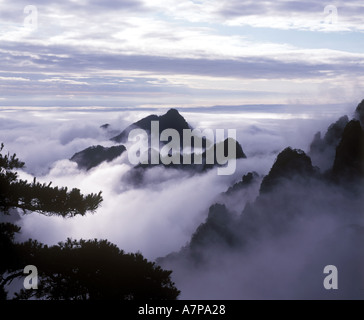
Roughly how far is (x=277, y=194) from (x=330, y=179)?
88.0 feet

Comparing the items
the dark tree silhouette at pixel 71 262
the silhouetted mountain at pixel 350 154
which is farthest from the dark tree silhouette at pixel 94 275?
the silhouetted mountain at pixel 350 154

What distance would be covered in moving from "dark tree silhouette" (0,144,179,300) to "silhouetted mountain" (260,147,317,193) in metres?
157

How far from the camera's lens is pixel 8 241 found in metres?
16.3

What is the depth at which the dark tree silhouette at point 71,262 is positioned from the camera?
55.5ft

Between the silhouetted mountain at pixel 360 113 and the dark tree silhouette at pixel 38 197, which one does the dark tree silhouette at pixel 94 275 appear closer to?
the dark tree silhouette at pixel 38 197

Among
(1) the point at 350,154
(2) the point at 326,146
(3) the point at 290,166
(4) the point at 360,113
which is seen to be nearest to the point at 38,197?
(1) the point at 350,154

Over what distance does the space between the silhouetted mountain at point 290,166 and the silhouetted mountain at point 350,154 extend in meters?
11.7

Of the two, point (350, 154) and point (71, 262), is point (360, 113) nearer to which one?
point (350, 154)

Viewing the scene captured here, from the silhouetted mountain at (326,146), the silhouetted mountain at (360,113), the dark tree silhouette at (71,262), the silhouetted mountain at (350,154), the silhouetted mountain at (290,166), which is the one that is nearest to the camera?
the dark tree silhouette at (71,262)

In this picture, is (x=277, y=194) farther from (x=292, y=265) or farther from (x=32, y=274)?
(x=32, y=274)

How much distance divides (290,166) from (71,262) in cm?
16673

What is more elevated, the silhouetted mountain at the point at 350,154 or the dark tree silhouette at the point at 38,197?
the silhouetted mountain at the point at 350,154

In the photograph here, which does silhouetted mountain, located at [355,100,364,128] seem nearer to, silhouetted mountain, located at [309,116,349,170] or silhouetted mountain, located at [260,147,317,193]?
silhouetted mountain, located at [309,116,349,170]
